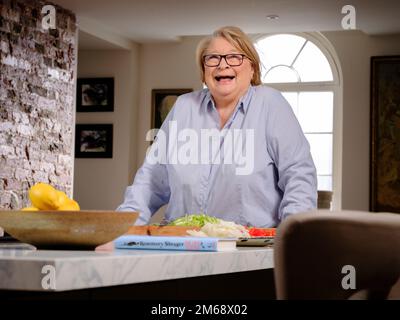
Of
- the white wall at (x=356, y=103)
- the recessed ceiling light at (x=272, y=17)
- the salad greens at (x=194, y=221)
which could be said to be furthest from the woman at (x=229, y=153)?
the white wall at (x=356, y=103)

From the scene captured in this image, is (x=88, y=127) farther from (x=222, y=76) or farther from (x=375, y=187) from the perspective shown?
(x=222, y=76)

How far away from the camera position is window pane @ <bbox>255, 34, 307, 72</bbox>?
10352 mm

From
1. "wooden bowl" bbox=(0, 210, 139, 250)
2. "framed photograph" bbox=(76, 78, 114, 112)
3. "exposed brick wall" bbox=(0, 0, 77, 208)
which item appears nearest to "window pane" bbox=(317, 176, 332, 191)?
"framed photograph" bbox=(76, 78, 114, 112)

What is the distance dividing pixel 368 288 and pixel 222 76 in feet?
4.67

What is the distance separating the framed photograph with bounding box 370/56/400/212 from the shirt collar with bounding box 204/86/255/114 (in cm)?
763

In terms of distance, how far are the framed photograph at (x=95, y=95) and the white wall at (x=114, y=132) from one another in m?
0.07

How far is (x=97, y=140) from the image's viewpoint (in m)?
10.8

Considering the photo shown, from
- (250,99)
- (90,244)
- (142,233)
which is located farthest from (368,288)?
(250,99)

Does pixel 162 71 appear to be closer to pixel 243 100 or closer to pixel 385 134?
pixel 385 134

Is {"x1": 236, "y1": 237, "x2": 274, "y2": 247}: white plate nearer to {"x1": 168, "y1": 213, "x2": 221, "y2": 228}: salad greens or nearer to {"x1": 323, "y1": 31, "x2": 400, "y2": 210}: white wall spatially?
{"x1": 168, "y1": 213, "x2": 221, "y2": 228}: salad greens

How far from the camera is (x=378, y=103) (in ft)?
32.8

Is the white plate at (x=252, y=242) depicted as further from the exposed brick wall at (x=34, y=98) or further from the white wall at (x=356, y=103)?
the white wall at (x=356, y=103)

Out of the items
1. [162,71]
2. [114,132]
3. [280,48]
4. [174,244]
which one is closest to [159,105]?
[162,71]

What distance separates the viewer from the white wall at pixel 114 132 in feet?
35.3
